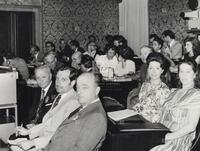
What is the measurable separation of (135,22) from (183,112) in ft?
29.0

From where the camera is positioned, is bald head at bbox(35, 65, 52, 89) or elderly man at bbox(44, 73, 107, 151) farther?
bald head at bbox(35, 65, 52, 89)

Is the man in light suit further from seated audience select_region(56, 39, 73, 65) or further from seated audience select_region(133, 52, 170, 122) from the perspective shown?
seated audience select_region(133, 52, 170, 122)

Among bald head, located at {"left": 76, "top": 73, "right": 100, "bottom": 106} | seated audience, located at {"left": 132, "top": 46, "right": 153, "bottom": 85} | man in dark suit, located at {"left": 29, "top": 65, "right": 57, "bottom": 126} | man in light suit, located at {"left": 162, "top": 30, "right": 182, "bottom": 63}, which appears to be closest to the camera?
bald head, located at {"left": 76, "top": 73, "right": 100, "bottom": 106}

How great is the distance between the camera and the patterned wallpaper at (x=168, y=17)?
1019 centimetres

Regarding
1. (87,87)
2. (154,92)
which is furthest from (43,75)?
(87,87)

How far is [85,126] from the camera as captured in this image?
98.0 inches

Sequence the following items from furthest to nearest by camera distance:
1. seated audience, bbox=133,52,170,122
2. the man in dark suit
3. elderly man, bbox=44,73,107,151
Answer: the man in dark suit
seated audience, bbox=133,52,170,122
elderly man, bbox=44,73,107,151

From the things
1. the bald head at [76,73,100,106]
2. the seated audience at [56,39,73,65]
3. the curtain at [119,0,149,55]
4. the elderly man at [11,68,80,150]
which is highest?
the curtain at [119,0,149,55]

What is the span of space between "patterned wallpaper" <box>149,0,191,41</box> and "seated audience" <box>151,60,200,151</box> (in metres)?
7.22

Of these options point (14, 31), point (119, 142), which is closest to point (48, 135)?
point (119, 142)

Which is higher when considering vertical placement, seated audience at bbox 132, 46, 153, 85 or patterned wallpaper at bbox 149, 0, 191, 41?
patterned wallpaper at bbox 149, 0, 191, 41

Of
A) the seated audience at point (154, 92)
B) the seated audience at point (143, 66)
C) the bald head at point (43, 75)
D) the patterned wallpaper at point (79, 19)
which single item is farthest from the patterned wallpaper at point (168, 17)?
the bald head at point (43, 75)

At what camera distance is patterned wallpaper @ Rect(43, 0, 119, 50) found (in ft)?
Answer: 36.8

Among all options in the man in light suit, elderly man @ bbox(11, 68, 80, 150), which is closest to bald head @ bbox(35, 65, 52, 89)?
elderly man @ bbox(11, 68, 80, 150)
